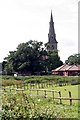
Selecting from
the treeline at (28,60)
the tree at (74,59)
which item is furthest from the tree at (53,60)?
the tree at (74,59)

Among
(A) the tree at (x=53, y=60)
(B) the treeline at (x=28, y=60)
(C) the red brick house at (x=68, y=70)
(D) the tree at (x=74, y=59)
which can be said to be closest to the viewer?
(B) the treeline at (x=28, y=60)

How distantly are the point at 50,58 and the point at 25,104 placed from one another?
231 ft

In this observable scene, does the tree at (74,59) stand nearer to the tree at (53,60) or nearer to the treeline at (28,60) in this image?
the tree at (53,60)

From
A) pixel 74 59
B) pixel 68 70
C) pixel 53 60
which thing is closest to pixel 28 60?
pixel 53 60

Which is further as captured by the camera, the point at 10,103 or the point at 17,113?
the point at 10,103

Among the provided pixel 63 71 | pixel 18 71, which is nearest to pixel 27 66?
pixel 18 71

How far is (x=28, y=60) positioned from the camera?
255 ft

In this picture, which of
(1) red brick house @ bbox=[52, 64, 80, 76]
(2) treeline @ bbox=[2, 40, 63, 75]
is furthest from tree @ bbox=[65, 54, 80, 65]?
(2) treeline @ bbox=[2, 40, 63, 75]

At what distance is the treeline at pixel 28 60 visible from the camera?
255 ft

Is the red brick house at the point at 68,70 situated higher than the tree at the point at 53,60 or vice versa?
the tree at the point at 53,60

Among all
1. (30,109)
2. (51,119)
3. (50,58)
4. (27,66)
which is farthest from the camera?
(50,58)

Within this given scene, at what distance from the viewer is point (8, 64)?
80.4 metres

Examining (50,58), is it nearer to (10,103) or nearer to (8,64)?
(8,64)

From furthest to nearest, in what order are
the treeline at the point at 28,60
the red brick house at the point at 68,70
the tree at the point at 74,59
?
the tree at the point at 74,59
the red brick house at the point at 68,70
the treeline at the point at 28,60
